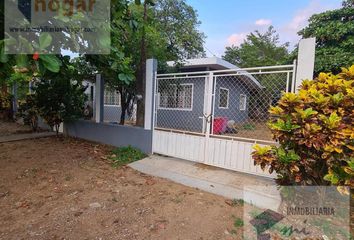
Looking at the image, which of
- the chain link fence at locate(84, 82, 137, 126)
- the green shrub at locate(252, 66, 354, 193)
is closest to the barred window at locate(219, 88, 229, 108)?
the chain link fence at locate(84, 82, 137, 126)

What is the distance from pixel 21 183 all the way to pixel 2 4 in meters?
3.12

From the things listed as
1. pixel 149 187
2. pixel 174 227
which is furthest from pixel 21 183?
pixel 174 227

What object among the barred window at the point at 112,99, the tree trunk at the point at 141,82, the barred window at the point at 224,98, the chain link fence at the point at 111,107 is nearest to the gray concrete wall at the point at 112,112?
the chain link fence at the point at 111,107

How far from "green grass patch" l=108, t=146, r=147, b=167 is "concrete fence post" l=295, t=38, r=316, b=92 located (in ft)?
12.1

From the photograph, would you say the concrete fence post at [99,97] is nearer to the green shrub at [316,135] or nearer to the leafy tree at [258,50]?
the green shrub at [316,135]

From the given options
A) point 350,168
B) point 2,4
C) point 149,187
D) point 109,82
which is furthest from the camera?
point 109,82

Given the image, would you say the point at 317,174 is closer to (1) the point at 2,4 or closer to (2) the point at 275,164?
(2) the point at 275,164

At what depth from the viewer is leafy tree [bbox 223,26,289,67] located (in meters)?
23.5

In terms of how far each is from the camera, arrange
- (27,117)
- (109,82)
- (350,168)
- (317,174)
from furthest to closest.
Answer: (27,117), (109,82), (317,174), (350,168)

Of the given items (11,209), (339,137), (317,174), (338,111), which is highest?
(338,111)

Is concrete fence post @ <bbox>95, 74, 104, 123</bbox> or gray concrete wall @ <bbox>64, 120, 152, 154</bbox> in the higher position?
concrete fence post @ <bbox>95, 74, 104, 123</bbox>

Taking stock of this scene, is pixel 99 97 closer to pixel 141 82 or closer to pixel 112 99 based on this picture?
pixel 141 82

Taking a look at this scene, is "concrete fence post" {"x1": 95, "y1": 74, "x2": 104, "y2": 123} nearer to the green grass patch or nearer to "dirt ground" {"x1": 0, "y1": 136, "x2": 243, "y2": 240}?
the green grass patch

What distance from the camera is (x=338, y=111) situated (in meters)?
2.58
